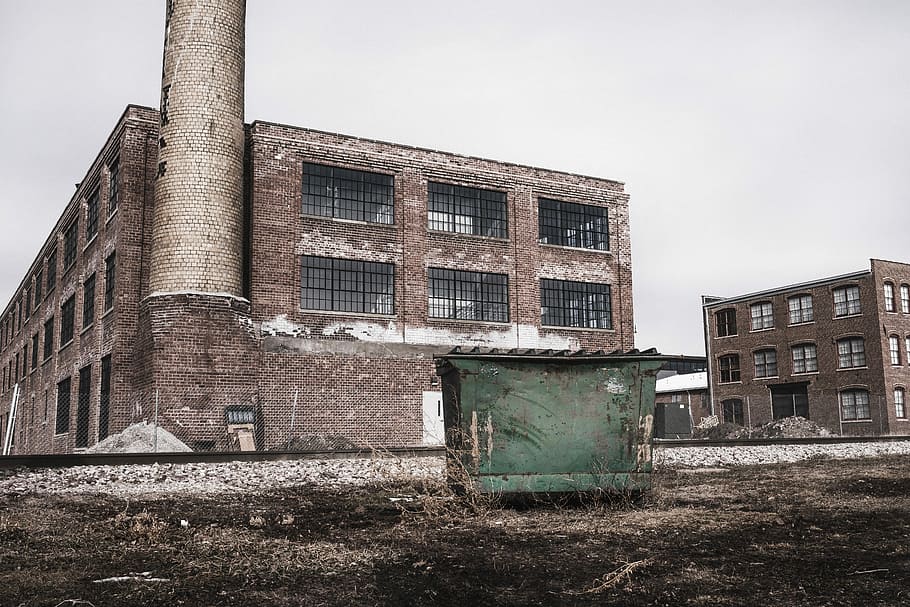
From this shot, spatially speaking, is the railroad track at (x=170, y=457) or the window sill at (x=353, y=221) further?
the window sill at (x=353, y=221)

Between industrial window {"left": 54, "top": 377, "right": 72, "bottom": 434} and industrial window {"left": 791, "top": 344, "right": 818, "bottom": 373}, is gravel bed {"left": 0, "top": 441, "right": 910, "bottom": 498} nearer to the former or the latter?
industrial window {"left": 54, "top": 377, "right": 72, "bottom": 434}

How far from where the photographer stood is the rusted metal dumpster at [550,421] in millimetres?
7992

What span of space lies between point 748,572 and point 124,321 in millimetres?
19886

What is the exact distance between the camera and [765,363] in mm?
43719

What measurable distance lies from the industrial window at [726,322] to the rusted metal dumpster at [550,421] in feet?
132

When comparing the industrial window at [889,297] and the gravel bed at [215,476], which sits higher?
the industrial window at [889,297]

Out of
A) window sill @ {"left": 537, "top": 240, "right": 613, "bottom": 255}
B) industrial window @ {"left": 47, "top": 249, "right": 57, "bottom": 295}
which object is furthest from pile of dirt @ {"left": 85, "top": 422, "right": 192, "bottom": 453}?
industrial window @ {"left": 47, "top": 249, "right": 57, "bottom": 295}

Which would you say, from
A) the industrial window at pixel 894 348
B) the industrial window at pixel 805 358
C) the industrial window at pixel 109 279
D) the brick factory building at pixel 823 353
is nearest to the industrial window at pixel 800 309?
the brick factory building at pixel 823 353

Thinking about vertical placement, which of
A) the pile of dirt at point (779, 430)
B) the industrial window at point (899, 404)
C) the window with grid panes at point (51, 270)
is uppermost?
the window with grid panes at point (51, 270)

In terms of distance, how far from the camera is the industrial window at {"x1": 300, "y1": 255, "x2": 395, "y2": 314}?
2322cm

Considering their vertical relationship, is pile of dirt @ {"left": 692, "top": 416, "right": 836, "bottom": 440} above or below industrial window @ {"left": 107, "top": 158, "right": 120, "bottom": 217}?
below

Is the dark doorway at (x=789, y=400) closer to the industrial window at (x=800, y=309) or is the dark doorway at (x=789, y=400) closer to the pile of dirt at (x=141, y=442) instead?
the industrial window at (x=800, y=309)

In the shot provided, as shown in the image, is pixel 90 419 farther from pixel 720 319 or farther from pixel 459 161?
pixel 720 319

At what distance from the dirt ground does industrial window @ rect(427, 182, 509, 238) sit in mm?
16908
